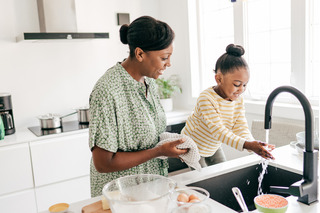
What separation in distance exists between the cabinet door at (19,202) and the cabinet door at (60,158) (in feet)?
0.37

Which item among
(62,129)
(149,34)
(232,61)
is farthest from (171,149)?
(62,129)

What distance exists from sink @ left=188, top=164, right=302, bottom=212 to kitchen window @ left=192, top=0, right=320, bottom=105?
1.05 m

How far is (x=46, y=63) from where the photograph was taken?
9.82 feet

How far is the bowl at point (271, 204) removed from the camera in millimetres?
983

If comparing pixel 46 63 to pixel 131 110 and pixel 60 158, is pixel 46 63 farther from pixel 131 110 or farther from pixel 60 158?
pixel 131 110

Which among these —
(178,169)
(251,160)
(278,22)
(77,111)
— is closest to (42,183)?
(77,111)

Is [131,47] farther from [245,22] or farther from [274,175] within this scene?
[245,22]

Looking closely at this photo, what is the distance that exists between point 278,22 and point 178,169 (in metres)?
1.69

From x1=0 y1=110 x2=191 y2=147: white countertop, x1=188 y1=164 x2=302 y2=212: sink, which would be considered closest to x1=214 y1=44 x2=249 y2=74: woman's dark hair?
x1=188 y1=164 x2=302 y2=212: sink

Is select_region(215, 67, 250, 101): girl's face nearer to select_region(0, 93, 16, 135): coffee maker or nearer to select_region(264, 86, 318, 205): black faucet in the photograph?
select_region(264, 86, 318, 205): black faucet

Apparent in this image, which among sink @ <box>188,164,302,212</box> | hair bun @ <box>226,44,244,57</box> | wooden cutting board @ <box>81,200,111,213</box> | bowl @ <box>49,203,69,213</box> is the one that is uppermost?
hair bun @ <box>226,44,244,57</box>

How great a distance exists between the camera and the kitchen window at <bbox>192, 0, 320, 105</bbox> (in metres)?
2.21

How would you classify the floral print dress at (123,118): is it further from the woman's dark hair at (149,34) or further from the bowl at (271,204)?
the bowl at (271,204)

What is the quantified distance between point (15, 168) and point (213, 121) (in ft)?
5.50
